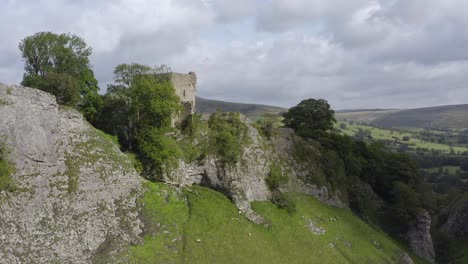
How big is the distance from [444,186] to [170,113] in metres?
129

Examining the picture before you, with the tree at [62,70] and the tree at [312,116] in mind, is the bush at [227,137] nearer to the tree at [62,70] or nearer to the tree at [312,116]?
the tree at [62,70]

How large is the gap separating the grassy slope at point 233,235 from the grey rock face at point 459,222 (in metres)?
37.5

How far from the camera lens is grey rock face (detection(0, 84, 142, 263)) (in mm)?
36688

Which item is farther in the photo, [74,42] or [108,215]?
[74,42]

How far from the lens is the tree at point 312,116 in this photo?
8156 centimetres

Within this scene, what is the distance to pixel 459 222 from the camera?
A: 90500 mm

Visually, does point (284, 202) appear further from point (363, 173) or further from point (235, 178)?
point (363, 173)

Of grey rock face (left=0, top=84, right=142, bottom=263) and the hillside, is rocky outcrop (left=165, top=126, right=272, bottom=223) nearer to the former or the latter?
the hillside

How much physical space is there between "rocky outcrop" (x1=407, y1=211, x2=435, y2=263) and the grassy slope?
10.5 meters

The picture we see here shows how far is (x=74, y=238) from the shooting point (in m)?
38.4

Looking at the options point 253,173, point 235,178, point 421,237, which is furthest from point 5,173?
point 421,237

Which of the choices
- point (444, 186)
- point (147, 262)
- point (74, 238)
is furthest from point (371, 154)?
point (444, 186)

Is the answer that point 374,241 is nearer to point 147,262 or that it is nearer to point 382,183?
point 382,183

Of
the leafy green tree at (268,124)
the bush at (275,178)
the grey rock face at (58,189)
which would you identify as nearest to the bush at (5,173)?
the grey rock face at (58,189)
